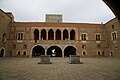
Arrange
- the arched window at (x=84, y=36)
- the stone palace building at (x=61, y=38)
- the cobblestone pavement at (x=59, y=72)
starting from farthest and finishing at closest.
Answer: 1. the arched window at (x=84, y=36)
2. the stone palace building at (x=61, y=38)
3. the cobblestone pavement at (x=59, y=72)

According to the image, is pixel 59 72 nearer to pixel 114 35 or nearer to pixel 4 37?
pixel 114 35

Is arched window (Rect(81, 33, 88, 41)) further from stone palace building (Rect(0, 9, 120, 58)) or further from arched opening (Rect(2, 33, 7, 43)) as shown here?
arched opening (Rect(2, 33, 7, 43))

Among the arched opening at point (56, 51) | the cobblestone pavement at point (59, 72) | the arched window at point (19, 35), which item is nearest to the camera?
the cobblestone pavement at point (59, 72)

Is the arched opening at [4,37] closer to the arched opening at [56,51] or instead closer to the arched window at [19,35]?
the arched window at [19,35]

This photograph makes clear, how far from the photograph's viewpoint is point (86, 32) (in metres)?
36.8

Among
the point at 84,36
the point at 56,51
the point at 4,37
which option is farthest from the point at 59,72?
the point at 56,51

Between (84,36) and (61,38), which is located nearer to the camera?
(61,38)

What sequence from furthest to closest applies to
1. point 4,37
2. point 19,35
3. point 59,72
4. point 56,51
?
point 56,51 → point 19,35 → point 4,37 → point 59,72

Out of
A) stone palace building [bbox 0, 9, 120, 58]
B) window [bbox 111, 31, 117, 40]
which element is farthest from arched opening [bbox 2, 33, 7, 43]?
window [bbox 111, 31, 117, 40]

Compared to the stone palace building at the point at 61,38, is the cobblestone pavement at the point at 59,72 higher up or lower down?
lower down

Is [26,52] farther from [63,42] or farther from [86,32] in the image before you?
[86,32]

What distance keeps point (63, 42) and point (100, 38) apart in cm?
925

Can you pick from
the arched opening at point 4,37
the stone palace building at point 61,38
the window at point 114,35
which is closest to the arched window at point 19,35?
the stone palace building at point 61,38

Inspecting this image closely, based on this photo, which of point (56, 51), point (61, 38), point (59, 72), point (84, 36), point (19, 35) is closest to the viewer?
point (59, 72)
